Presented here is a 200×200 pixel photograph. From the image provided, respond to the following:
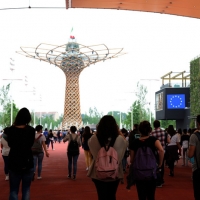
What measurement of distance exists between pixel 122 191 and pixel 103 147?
176 inches

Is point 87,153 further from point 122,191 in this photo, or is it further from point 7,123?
point 7,123

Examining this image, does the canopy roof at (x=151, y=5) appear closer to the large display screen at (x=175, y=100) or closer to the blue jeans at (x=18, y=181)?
the blue jeans at (x=18, y=181)

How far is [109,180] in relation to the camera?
441 cm

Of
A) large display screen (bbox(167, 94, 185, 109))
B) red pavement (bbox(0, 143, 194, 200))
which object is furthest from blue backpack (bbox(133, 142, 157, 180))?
large display screen (bbox(167, 94, 185, 109))

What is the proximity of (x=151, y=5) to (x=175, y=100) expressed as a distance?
34.4 meters

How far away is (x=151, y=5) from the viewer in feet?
40.5

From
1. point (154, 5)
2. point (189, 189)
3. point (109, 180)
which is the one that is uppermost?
point (154, 5)

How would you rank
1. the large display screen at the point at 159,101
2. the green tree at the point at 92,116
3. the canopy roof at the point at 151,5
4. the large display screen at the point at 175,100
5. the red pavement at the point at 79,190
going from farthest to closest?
the green tree at the point at 92,116 → the large display screen at the point at 159,101 → the large display screen at the point at 175,100 → the canopy roof at the point at 151,5 → the red pavement at the point at 79,190

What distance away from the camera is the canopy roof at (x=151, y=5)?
1185cm

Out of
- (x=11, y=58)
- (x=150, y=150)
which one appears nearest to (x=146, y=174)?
(x=150, y=150)

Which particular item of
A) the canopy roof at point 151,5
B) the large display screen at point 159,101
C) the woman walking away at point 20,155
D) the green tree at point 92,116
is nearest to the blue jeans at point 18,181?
the woman walking away at point 20,155

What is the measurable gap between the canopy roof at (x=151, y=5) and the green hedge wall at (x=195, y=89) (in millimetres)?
27419

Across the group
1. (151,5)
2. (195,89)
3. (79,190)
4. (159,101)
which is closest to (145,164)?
(79,190)

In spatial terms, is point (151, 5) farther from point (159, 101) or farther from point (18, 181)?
point (159, 101)
